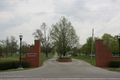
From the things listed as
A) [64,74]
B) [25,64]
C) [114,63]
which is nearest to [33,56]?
[25,64]

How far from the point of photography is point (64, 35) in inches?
1254

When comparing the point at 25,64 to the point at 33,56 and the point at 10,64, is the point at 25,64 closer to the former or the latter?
the point at 33,56

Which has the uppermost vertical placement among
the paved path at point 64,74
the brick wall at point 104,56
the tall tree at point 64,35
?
the tall tree at point 64,35

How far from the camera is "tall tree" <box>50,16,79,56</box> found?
105ft

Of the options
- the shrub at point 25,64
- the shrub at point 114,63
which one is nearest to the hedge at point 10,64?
the shrub at point 25,64

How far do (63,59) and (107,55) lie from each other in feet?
39.9

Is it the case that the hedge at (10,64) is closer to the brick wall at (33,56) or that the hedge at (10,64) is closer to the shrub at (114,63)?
the brick wall at (33,56)

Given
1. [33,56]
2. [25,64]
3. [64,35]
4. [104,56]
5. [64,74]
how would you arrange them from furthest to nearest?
[64,35], [104,56], [33,56], [25,64], [64,74]

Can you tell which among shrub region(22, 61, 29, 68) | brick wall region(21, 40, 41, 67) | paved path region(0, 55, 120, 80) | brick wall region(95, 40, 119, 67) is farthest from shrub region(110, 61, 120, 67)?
shrub region(22, 61, 29, 68)

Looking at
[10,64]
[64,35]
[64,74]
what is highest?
[64,35]

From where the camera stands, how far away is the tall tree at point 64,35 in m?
31.9

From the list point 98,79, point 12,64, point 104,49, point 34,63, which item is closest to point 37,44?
point 34,63

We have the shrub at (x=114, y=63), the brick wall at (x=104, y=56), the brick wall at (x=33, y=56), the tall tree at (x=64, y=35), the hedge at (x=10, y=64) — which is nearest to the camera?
the hedge at (x=10, y=64)

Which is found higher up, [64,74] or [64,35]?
[64,35]
